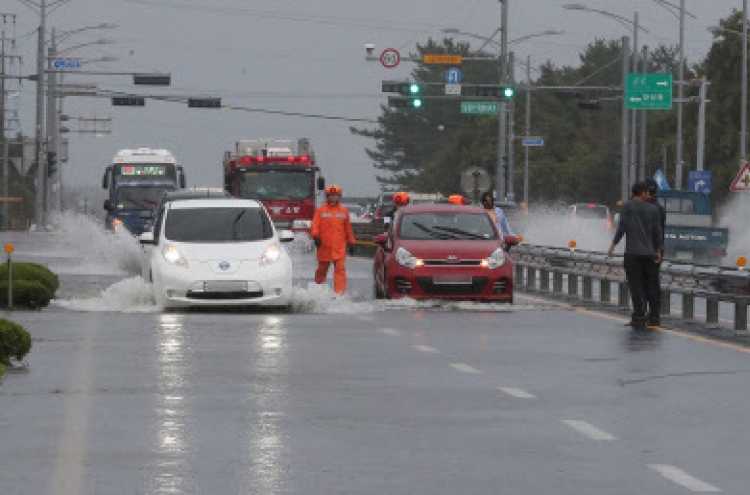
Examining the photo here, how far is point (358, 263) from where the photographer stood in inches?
2133

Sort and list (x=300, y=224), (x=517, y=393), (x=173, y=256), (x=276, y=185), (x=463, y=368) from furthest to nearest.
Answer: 1. (x=300, y=224)
2. (x=276, y=185)
3. (x=173, y=256)
4. (x=463, y=368)
5. (x=517, y=393)

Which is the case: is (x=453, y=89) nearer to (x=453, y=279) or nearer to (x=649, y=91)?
(x=649, y=91)

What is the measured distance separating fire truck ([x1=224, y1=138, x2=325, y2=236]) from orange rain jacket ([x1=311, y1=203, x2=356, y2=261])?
3076cm

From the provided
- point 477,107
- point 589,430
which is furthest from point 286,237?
point 477,107

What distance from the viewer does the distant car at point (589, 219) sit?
81.9m

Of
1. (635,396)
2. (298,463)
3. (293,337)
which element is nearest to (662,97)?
(293,337)

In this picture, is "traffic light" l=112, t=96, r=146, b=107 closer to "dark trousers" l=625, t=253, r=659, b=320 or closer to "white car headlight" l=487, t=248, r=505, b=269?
"white car headlight" l=487, t=248, r=505, b=269

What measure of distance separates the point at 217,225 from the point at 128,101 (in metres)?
61.3

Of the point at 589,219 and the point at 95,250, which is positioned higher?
the point at 589,219

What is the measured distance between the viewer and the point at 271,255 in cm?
2853

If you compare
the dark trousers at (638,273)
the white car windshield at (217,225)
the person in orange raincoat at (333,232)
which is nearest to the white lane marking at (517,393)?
the dark trousers at (638,273)

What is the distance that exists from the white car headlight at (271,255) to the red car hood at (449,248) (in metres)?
2.10

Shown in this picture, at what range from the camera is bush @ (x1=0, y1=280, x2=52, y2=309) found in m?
28.4

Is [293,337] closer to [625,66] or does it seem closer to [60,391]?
[60,391]
